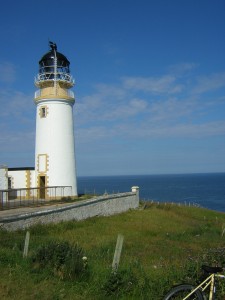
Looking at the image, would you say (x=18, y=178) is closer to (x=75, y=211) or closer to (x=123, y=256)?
(x=75, y=211)

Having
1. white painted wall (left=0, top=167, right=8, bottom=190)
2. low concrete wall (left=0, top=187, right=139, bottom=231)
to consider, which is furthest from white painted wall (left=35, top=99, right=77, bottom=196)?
low concrete wall (left=0, top=187, right=139, bottom=231)

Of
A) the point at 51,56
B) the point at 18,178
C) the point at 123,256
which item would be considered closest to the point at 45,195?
the point at 18,178

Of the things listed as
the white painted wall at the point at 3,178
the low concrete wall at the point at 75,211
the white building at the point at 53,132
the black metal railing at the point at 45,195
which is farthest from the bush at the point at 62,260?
the white painted wall at the point at 3,178

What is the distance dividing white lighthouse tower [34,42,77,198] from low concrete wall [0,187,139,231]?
375cm

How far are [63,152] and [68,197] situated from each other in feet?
10.9

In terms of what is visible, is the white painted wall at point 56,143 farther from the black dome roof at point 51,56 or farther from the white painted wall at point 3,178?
the black dome roof at point 51,56

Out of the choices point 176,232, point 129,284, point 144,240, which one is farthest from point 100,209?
point 129,284

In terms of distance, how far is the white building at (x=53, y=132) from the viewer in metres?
26.2

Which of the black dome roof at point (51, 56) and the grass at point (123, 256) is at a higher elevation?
the black dome roof at point (51, 56)

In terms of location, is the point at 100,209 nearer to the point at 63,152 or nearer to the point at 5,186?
the point at 63,152

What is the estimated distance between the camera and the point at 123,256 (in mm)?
11742

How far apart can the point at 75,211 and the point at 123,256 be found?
8.92 m

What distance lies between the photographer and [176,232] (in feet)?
64.9

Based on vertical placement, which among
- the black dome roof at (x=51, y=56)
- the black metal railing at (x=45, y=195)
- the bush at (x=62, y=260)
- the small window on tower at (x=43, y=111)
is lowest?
the bush at (x=62, y=260)
